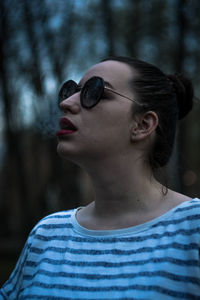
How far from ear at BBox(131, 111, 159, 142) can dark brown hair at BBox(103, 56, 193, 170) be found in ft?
0.12

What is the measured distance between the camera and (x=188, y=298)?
144 cm

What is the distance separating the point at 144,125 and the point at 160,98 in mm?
195

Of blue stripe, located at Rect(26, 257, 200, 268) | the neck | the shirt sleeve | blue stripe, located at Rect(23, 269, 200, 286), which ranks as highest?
the neck

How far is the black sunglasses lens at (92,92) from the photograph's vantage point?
1811 mm

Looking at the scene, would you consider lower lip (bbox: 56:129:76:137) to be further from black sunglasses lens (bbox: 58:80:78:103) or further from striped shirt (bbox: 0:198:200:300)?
striped shirt (bbox: 0:198:200:300)

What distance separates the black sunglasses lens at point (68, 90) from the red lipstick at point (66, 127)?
234 mm

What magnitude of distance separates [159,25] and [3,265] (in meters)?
5.18

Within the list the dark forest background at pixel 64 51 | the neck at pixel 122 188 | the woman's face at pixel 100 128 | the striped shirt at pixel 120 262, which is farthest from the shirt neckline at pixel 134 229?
the dark forest background at pixel 64 51

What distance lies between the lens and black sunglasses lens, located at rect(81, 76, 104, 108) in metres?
1.81

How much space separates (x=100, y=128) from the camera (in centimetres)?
177

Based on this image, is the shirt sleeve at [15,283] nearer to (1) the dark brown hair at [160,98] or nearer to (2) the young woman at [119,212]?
(2) the young woman at [119,212]

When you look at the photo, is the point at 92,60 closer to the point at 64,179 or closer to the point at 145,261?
the point at 64,179

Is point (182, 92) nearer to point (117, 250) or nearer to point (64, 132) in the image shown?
point (64, 132)

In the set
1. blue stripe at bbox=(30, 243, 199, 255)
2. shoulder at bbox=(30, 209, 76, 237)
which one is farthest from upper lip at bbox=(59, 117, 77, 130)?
blue stripe at bbox=(30, 243, 199, 255)
